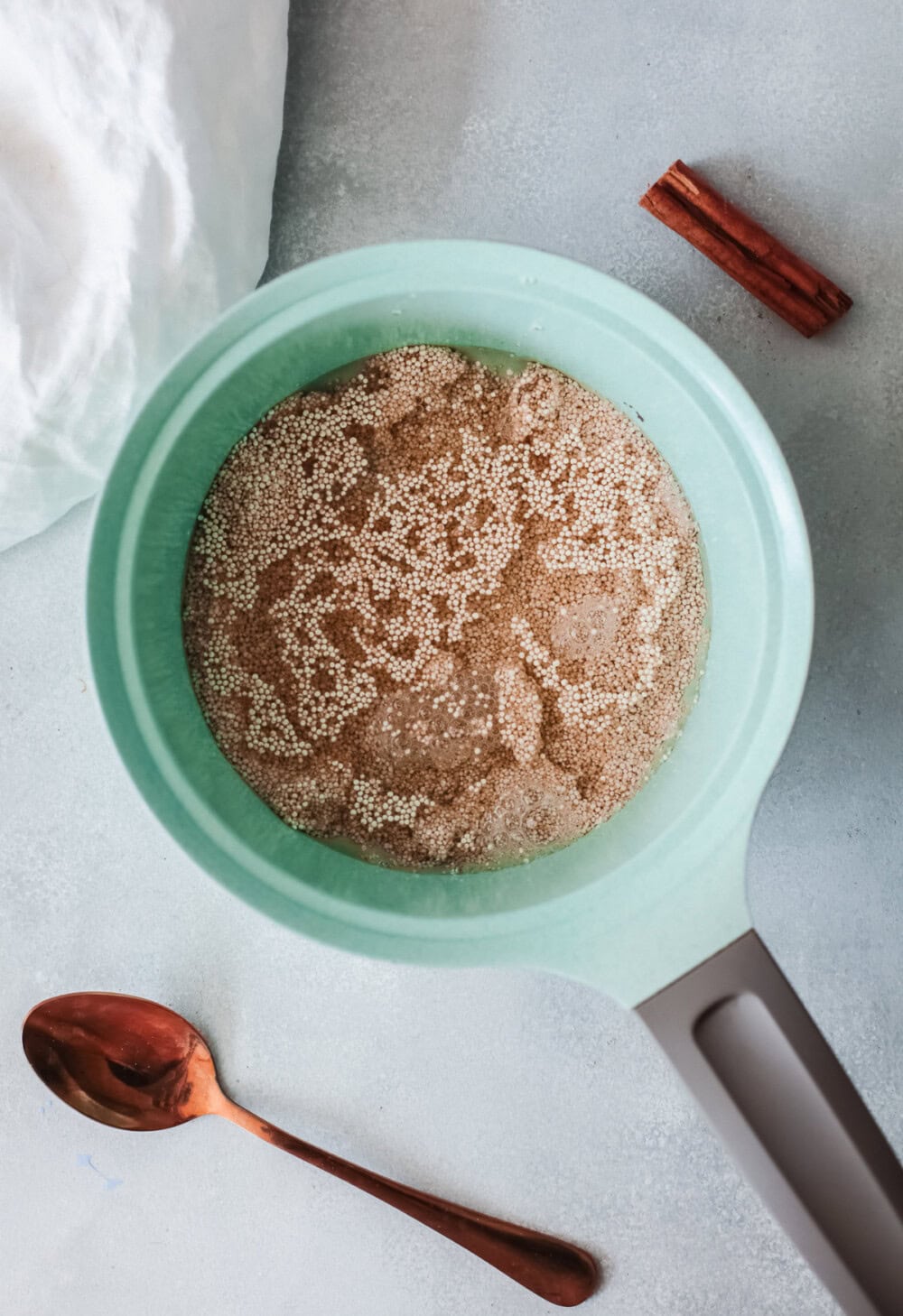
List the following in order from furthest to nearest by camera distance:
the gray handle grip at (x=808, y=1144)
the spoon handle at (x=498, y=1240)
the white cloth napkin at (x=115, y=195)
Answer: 1. the spoon handle at (x=498, y=1240)
2. the white cloth napkin at (x=115, y=195)
3. the gray handle grip at (x=808, y=1144)

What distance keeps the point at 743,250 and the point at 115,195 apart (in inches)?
20.7

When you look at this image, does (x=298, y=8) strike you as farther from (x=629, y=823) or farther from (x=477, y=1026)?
(x=477, y=1026)

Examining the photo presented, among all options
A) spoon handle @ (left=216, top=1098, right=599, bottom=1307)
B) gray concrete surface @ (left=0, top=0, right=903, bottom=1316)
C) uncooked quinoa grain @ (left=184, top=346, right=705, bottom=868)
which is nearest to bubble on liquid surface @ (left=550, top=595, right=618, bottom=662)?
uncooked quinoa grain @ (left=184, top=346, right=705, bottom=868)

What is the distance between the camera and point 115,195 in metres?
Result: 0.75

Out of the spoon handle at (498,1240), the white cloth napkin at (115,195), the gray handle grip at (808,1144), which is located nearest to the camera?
the gray handle grip at (808,1144)

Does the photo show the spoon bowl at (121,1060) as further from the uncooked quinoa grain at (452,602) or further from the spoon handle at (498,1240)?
the uncooked quinoa grain at (452,602)

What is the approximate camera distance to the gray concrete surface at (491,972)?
2.66 ft

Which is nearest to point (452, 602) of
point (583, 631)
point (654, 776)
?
point (583, 631)

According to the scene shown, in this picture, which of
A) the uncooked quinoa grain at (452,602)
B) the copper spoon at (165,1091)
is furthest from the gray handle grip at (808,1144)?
the copper spoon at (165,1091)

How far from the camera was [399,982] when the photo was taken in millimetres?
856

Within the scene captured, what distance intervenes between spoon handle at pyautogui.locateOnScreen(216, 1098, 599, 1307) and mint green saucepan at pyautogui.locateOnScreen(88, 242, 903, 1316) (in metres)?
0.27

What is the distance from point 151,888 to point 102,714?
0.86 feet

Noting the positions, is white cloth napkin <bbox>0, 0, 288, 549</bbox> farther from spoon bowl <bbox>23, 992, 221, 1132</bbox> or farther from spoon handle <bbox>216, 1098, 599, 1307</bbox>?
spoon handle <bbox>216, 1098, 599, 1307</bbox>

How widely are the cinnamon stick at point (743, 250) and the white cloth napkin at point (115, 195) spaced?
34cm
